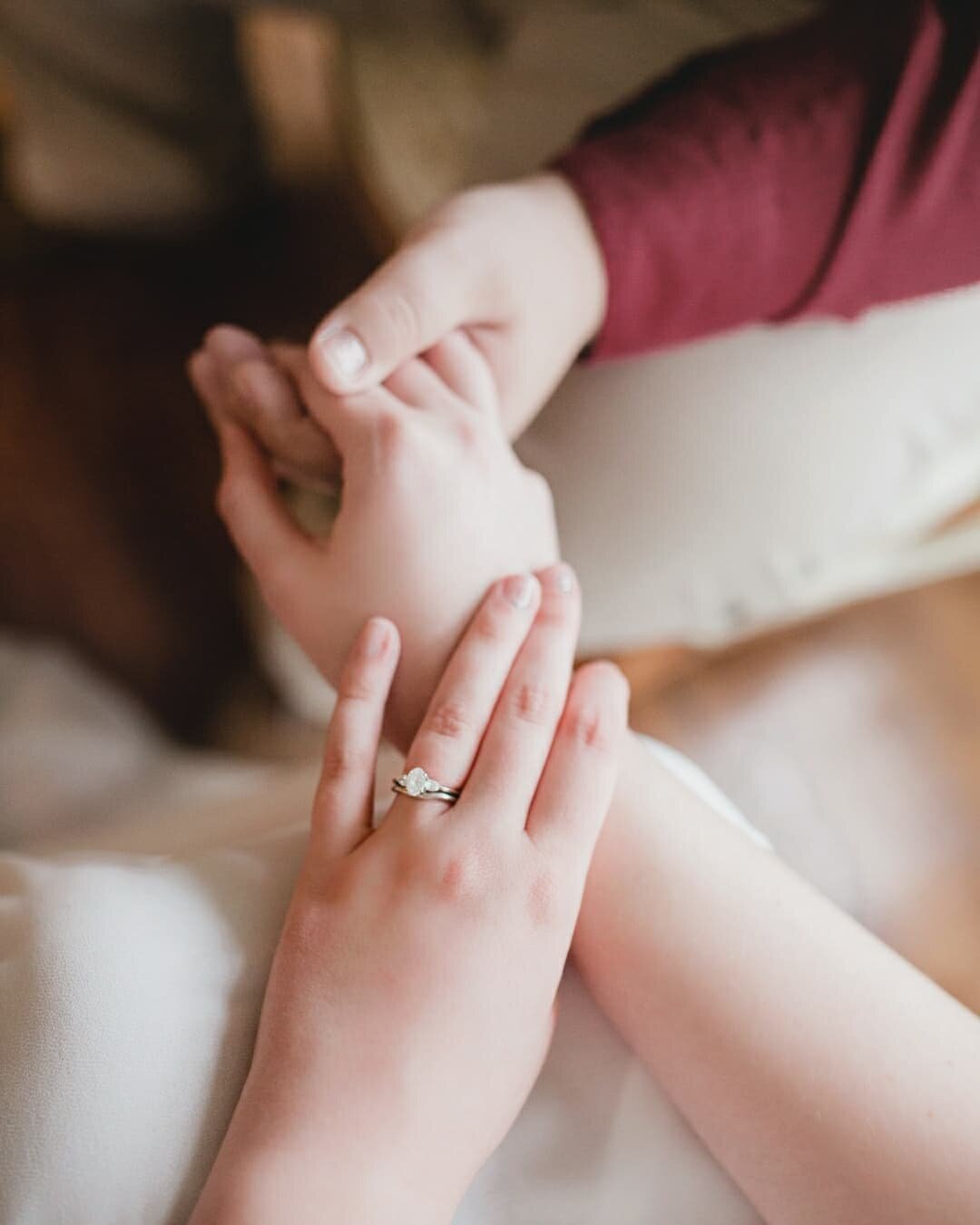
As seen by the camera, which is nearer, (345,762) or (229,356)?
(345,762)

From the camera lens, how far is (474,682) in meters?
0.47

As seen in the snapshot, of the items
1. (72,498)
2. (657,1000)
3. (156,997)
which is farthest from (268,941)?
(72,498)

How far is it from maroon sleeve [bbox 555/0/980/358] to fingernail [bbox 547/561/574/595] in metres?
0.15

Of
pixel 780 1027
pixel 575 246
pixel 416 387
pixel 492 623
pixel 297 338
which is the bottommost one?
pixel 780 1027

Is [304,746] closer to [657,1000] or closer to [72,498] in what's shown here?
[72,498]

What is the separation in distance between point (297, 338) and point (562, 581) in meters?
0.80

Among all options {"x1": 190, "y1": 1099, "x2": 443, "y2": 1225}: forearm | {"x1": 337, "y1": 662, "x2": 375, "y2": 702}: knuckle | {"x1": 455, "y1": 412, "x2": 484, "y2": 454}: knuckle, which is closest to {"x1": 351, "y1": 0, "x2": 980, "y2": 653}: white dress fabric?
{"x1": 455, "y1": 412, "x2": 484, "y2": 454}: knuckle

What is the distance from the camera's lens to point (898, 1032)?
0.40 meters

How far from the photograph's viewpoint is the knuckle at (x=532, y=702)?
1.52ft

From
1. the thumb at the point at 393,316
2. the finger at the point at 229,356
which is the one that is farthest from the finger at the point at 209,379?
the thumb at the point at 393,316

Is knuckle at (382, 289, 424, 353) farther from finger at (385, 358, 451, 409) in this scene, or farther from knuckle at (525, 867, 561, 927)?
knuckle at (525, 867, 561, 927)

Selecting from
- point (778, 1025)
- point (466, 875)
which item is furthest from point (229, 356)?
point (778, 1025)

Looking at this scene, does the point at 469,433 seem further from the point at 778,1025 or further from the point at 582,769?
the point at 778,1025

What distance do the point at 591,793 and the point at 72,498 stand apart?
2.94ft
